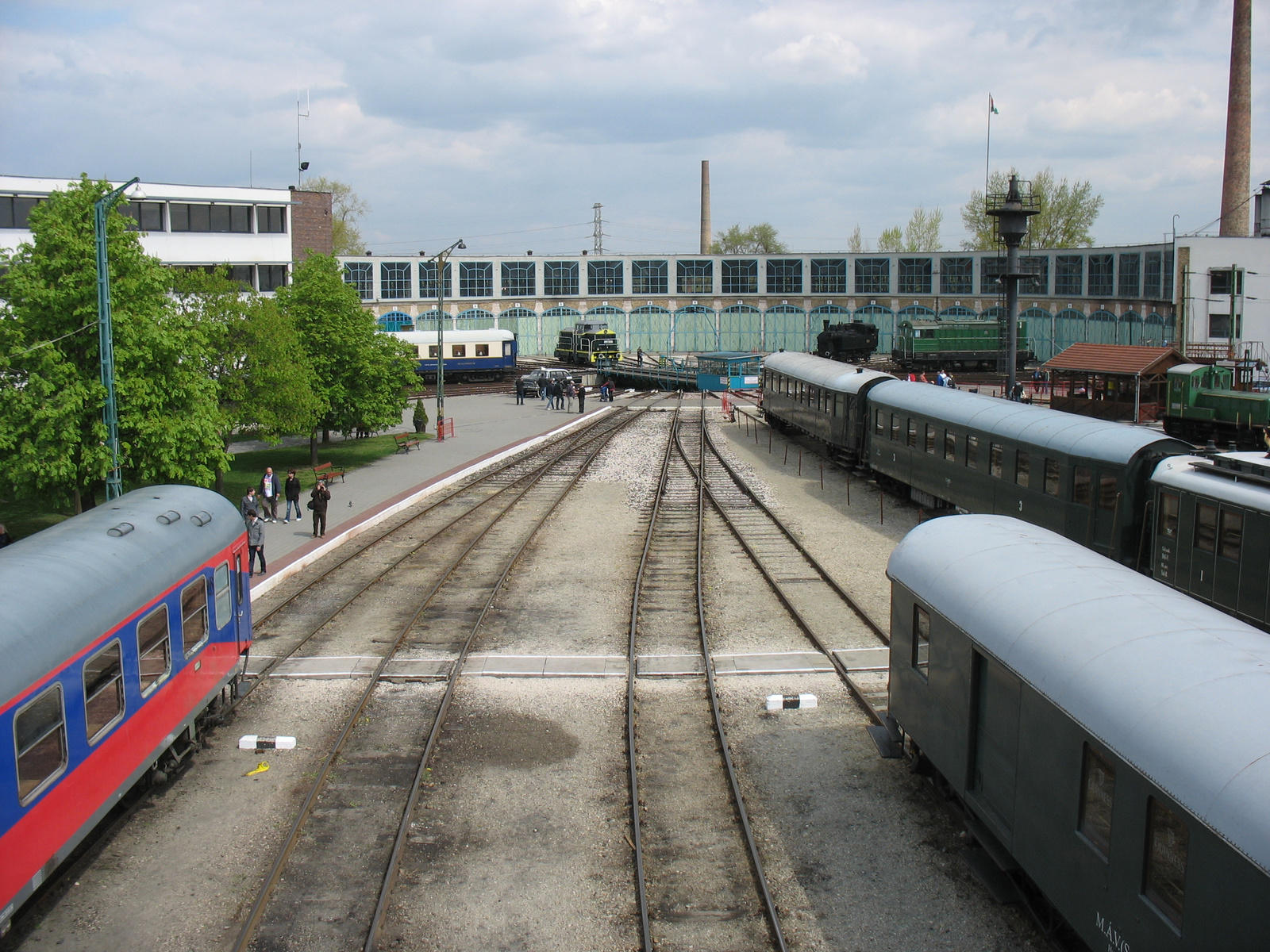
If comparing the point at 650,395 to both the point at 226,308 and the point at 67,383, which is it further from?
the point at 67,383

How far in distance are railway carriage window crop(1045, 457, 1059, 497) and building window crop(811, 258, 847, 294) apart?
2822 inches

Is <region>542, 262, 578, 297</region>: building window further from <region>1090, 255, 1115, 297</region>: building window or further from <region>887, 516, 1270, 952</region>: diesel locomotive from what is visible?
<region>887, 516, 1270, 952</region>: diesel locomotive

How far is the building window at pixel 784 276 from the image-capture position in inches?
3455

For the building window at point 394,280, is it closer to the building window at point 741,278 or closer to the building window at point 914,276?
the building window at point 741,278

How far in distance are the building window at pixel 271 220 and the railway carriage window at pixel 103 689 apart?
38562mm

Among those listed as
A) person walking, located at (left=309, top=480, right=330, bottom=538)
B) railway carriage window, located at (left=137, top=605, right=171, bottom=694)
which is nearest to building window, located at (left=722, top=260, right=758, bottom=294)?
person walking, located at (left=309, top=480, right=330, bottom=538)

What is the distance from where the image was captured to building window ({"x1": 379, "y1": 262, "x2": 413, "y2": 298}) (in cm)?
8838

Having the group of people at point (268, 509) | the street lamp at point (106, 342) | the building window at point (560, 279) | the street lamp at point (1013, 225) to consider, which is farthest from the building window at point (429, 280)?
the street lamp at point (106, 342)

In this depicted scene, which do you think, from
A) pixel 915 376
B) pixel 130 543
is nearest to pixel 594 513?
pixel 130 543

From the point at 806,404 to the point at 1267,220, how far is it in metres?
42.4

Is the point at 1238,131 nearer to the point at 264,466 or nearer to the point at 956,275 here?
the point at 956,275

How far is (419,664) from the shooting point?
13852 mm

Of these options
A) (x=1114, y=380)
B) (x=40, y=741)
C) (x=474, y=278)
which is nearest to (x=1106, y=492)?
(x=40, y=741)

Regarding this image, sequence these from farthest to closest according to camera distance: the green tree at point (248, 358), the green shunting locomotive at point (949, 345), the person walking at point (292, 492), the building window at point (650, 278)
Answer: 1. the building window at point (650, 278)
2. the green shunting locomotive at point (949, 345)
3. the green tree at point (248, 358)
4. the person walking at point (292, 492)
